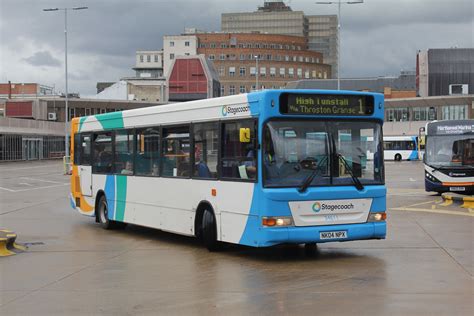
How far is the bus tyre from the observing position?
12812mm

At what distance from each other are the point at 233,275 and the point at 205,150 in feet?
10.5

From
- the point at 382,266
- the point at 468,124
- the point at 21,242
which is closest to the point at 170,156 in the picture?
the point at 21,242

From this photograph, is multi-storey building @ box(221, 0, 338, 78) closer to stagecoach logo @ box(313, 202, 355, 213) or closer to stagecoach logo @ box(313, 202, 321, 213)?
stagecoach logo @ box(313, 202, 355, 213)

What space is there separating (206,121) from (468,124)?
1693cm

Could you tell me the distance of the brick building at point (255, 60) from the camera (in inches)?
6265

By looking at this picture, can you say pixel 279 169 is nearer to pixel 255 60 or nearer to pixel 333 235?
pixel 333 235

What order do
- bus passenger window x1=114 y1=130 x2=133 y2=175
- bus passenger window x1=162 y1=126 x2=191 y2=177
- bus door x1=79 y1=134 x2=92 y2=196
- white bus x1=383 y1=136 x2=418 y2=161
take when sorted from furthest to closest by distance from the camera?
white bus x1=383 y1=136 x2=418 y2=161 < bus door x1=79 y1=134 x2=92 y2=196 < bus passenger window x1=114 y1=130 x2=133 y2=175 < bus passenger window x1=162 y1=126 x2=191 y2=177

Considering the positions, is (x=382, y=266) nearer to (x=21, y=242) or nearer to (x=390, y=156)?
(x=21, y=242)

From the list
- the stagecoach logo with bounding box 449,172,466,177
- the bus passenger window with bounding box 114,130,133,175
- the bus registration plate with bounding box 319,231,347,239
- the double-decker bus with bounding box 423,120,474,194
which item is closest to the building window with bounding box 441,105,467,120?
the double-decker bus with bounding box 423,120,474,194

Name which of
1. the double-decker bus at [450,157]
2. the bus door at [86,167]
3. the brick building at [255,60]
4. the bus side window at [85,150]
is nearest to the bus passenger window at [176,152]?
the bus door at [86,167]

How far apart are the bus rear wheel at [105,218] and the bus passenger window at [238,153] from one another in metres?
5.77

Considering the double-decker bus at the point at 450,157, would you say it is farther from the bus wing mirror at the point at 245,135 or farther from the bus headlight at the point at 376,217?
the bus wing mirror at the point at 245,135

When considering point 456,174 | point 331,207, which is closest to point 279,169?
point 331,207

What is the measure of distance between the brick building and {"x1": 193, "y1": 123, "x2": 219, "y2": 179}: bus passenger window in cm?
14285
